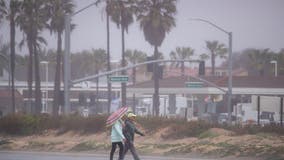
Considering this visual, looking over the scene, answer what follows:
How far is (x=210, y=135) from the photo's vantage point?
2964 cm

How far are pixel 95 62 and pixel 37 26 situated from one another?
40961 mm

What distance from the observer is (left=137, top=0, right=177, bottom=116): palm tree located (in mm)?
73438

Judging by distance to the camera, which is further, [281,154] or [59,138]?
[59,138]

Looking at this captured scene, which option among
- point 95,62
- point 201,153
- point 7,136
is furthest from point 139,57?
point 201,153

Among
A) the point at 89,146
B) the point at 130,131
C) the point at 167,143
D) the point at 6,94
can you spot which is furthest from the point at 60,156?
the point at 6,94

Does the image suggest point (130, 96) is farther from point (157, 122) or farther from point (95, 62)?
point (157, 122)

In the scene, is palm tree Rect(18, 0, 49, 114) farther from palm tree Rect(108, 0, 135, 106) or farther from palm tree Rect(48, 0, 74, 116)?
palm tree Rect(108, 0, 135, 106)

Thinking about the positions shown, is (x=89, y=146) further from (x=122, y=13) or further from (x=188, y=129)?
(x=122, y=13)

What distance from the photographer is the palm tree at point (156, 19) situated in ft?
241

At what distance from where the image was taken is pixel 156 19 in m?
73.3

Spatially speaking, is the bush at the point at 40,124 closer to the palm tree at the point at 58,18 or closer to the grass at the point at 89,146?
the grass at the point at 89,146

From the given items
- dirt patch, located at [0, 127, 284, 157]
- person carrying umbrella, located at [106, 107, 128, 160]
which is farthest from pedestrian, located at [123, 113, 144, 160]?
dirt patch, located at [0, 127, 284, 157]

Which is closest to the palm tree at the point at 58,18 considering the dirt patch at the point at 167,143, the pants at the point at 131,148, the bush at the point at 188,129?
the dirt patch at the point at 167,143

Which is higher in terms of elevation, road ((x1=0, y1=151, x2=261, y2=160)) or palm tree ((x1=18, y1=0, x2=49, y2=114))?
palm tree ((x1=18, y1=0, x2=49, y2=114))
